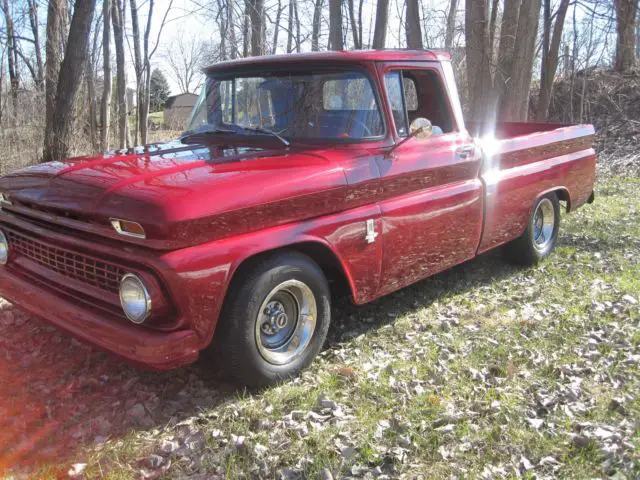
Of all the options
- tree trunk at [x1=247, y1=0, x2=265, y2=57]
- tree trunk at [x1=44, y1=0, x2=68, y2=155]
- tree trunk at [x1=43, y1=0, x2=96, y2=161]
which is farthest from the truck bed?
tree trunk at [x1=247, y1=0, x2=265, y2=57]

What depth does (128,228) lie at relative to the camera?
2.97 metres

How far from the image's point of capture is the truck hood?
2.92 metres

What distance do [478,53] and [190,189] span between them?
28.6ft

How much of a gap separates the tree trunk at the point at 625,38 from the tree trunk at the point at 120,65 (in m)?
14.3

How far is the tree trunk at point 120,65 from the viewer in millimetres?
14438

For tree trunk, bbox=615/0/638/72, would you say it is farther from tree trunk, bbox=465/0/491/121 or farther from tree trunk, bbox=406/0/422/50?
tree trunk, bbox=465/0/491/121

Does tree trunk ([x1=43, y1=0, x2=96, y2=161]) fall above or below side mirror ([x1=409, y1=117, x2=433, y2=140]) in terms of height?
above

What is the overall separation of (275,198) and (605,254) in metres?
4.48

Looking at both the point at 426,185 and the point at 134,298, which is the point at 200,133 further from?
the point at 134,298

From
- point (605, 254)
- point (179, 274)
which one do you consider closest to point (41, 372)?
point (179, 274)

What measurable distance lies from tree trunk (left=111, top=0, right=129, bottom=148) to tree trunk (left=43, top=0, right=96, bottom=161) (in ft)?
17.2

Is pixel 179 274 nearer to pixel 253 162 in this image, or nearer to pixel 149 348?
pixel 149 348

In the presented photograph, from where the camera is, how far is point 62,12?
41.3ft

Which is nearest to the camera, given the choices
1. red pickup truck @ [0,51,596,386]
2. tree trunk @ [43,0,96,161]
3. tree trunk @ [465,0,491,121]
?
red pickup truck @ [0,51,596,386]
